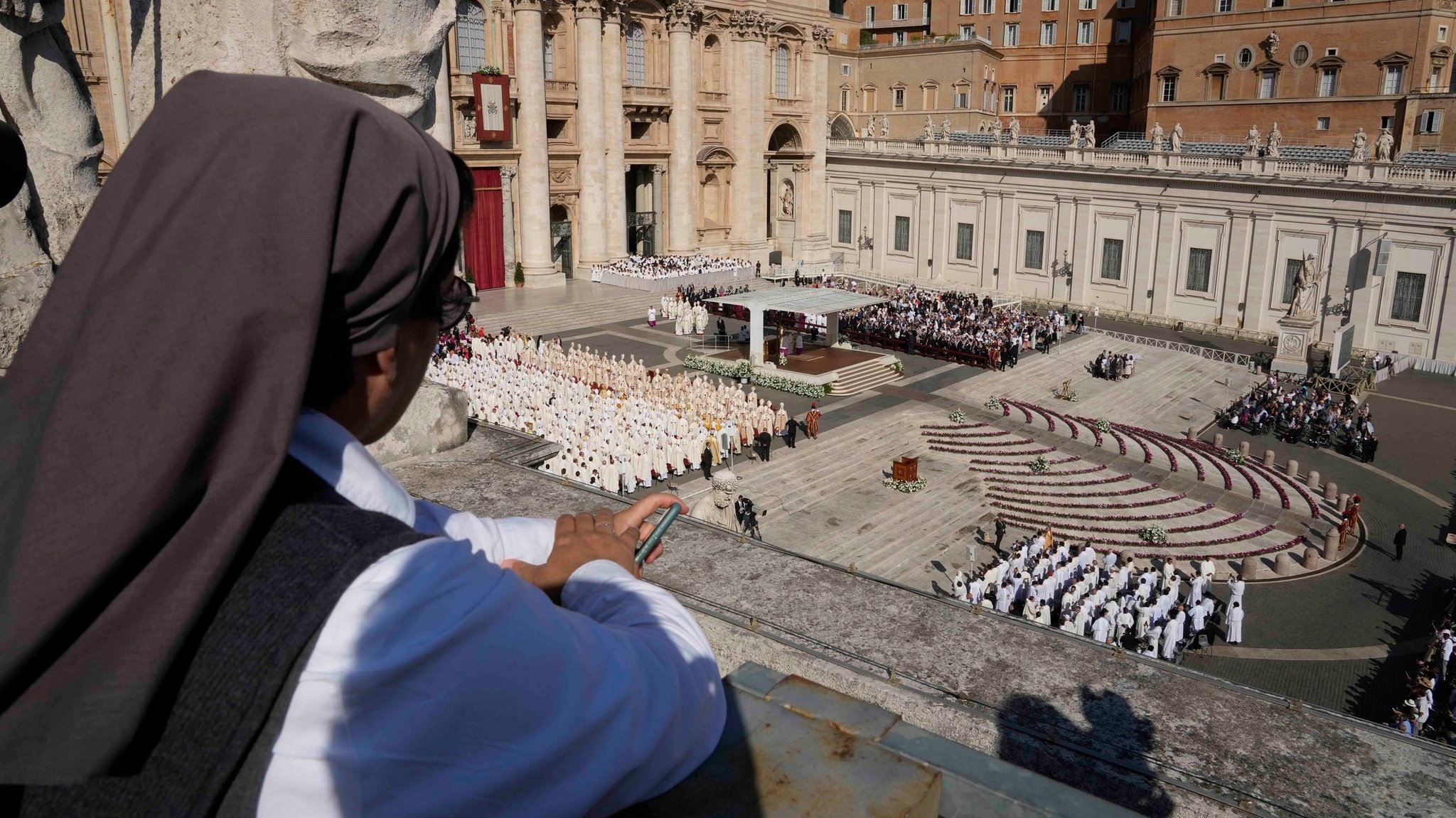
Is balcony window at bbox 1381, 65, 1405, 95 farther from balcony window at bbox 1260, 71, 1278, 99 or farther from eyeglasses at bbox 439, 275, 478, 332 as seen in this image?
eyeglasses at bbox 439, 275, 478, 332

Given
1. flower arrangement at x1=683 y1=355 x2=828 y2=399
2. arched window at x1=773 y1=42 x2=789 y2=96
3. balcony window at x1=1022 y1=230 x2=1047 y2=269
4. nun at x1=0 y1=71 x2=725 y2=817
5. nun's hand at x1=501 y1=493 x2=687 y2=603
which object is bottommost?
flower arrangement at x1=683 y1=355 x2=828 y2=399

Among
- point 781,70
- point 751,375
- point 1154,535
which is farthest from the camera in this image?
point 781,70

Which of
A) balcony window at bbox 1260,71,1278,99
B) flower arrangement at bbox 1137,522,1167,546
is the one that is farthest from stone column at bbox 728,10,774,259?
flower arrangement at bbox 1137,522,1167,546

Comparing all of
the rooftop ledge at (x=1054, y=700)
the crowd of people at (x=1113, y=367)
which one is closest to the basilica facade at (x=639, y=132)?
the crowd of people at (x=1113, y=367)

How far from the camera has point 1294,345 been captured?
32.3 meters

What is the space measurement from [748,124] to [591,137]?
909 cm

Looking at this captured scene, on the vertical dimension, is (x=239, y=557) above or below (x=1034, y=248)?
above

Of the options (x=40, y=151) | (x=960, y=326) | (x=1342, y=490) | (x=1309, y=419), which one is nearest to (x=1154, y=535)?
(x=1342, y=490)

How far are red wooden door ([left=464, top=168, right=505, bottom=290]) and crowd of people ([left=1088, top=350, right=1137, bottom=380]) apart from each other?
22.7 meters

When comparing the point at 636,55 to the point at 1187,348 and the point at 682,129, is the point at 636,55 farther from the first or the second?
the point at 1187,348

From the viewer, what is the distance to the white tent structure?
29250mm

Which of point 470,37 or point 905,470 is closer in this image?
point 905,470

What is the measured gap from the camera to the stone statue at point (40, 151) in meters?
6.90

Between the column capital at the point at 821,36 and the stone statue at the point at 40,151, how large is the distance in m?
46.0
